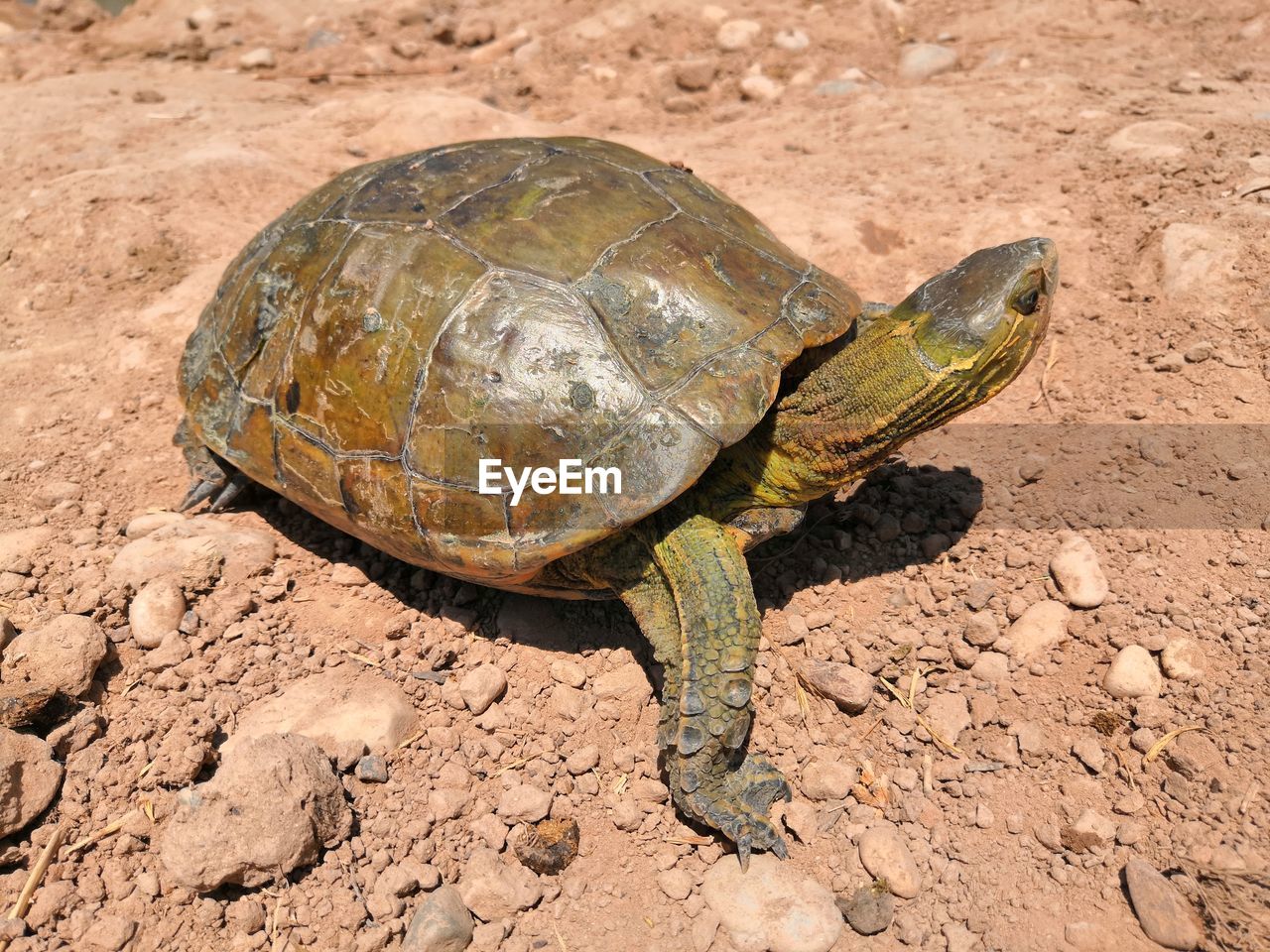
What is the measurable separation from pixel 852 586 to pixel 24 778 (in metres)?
3.23

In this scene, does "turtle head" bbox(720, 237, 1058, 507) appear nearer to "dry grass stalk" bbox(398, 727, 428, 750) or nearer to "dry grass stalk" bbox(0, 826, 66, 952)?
"dry grass stalk" bbox(398, 727, 428, 750)

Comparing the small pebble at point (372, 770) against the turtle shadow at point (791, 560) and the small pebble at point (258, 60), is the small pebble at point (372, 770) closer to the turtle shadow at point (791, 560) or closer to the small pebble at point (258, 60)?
the turtle shadow at point (791, 560)

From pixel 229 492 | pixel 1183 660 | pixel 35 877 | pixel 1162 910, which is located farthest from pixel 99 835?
pixel 1183 660

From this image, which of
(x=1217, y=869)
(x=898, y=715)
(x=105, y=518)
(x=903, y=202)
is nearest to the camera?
(x=1217, y=869)

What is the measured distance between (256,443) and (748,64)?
6206 mm

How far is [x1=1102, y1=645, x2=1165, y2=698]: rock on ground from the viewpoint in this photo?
119 inches

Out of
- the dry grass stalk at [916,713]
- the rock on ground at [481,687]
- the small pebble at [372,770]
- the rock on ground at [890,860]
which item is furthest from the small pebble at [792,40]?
the small pebble at [372,770]

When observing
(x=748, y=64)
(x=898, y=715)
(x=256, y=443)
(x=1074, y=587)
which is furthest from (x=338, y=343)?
(x=748, y=64)

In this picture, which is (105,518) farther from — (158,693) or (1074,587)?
(1074,587)

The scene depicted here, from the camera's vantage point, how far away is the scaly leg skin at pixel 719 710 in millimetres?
2965

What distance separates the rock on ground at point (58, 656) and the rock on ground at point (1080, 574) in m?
3.86

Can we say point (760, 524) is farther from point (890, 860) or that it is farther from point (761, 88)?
point (761, 88)

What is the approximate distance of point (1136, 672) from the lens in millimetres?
3062

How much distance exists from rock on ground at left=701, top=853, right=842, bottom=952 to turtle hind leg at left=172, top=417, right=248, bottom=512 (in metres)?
2.92
